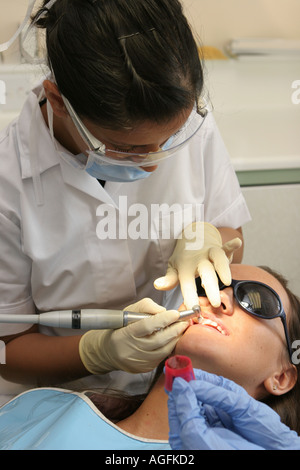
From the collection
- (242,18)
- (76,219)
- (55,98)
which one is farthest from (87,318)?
(242,18)

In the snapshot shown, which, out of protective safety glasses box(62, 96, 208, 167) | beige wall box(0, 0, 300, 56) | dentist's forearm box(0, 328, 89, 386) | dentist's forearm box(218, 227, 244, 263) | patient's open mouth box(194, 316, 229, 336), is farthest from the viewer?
beige wall box(0, 0, 300, 56)

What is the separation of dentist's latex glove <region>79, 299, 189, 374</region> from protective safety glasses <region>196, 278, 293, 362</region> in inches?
7.2

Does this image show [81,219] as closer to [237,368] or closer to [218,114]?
[237,368]

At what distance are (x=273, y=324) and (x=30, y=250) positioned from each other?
2.45 ft

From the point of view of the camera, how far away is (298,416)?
1551 millimetres

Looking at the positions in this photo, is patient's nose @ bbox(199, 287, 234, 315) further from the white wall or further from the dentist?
the white wall

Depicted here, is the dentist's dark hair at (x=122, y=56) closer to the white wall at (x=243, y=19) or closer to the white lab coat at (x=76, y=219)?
the white lab coat at (x=76, y=219)

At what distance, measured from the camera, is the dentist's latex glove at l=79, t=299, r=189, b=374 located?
1.43m

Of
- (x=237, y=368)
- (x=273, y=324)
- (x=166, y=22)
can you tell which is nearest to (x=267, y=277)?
(x=273, y=324)

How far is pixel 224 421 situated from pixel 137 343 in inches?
14.2

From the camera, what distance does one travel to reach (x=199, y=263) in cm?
158

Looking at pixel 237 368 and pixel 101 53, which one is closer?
pixel 101 53

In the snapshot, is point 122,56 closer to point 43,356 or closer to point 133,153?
point 133,153

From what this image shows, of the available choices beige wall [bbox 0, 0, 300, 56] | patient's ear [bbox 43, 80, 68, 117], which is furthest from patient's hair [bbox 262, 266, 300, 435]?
beige wall [bbox 0, 0, 300, 56]
